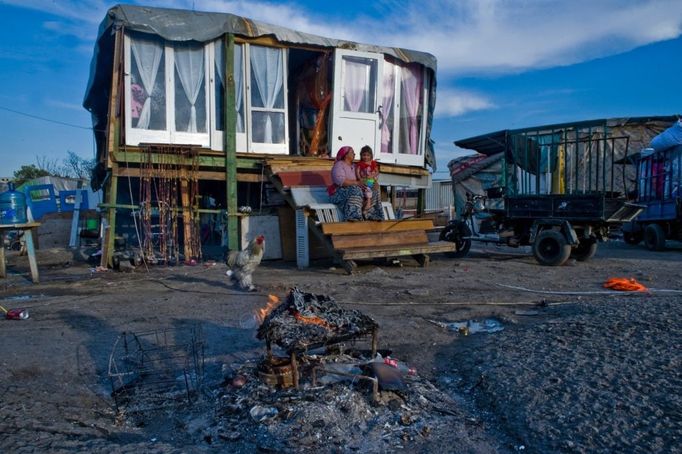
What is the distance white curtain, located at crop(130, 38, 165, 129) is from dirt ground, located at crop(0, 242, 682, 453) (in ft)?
14.2

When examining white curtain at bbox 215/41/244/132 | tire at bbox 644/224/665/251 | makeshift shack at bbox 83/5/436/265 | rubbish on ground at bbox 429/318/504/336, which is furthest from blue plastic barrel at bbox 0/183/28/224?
tire at bbox 644/224/665/251

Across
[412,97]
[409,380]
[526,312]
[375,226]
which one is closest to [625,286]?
[526,312]

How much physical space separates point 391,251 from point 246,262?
9.76 ft

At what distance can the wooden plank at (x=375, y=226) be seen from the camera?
8766mm

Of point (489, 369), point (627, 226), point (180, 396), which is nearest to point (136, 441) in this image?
point (180, 396)

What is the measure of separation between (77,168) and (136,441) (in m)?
36.7

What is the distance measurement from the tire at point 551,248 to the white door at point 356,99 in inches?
178

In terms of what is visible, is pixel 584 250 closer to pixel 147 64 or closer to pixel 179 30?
pixel 179 30

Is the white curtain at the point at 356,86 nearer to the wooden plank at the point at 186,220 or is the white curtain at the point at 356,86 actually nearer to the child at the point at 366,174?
the child at the point at 366,174

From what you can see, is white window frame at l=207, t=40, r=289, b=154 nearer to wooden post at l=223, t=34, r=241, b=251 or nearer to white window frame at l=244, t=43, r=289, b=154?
white window frame at l=244, t=43, r=289, b=154

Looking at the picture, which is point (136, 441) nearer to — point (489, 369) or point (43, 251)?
point (489, 369)

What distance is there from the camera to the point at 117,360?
4.33 metres

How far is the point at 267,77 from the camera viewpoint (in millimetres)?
11234

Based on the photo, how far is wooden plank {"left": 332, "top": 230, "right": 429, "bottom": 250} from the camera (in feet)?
29.0
